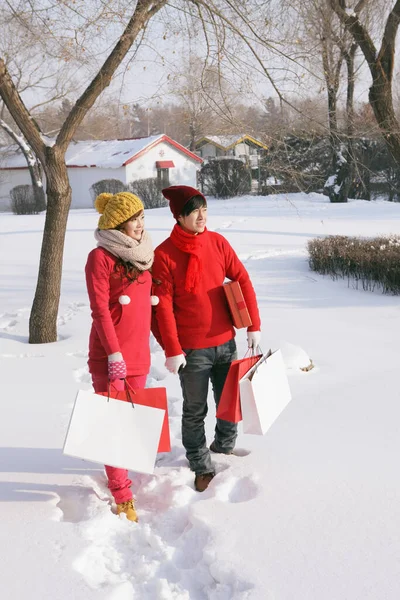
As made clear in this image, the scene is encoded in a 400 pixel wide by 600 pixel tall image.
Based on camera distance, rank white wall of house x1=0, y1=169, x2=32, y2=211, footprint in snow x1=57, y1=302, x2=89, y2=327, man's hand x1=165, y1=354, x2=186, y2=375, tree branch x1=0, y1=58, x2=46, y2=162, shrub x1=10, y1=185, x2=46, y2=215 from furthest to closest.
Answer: white wall of house x1=0, y1=169, x2=32, y2=211, shrub x1=10, y1=185, x2=46, y2=215, footprint in snow x1=57, y1=302, x2=89, y2=327, tree branch x1=0, y1=58, x2=46, y2=162, man's hand x1=165, y1=354, x2=186, y2=375

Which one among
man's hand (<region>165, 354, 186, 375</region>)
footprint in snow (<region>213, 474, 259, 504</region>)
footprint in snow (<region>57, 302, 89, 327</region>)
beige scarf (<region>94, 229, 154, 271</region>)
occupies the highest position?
beige scarf (<region>94, 229, 154, 271</region>)

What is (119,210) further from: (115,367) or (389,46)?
(389,46)

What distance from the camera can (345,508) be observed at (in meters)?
3.26

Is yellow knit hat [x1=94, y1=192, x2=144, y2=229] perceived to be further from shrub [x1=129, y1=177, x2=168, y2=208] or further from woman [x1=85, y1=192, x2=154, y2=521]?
shrub [x1=129, y1=177, x2=168, y2=208]

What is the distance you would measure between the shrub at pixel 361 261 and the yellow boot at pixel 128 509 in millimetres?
7224

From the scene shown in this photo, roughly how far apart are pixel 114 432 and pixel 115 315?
1.93 ft

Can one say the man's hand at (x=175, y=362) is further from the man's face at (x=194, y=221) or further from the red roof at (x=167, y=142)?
the red roof at (x=167, y=142)

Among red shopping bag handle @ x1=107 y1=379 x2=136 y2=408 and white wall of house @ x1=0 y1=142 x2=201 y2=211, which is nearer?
red shopping bag handle @ x1=107 y1=379 x2=136 y2=408

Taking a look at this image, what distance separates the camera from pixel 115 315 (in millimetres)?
3387

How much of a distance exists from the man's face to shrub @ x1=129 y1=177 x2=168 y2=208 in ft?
87.6

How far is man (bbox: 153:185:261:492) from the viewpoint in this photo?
3537mm

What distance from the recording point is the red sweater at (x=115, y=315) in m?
3.25

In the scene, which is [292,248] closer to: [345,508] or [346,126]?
[346,126]

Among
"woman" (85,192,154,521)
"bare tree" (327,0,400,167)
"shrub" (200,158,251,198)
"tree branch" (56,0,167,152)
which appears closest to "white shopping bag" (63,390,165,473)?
"woman" (85,192,154,521)
